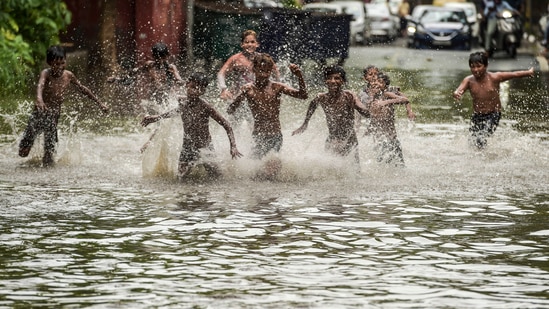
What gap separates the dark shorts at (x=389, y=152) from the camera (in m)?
12.7

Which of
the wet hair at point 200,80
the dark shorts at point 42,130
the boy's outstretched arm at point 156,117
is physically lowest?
the dark shorts at point 42,130

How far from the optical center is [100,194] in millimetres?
10867

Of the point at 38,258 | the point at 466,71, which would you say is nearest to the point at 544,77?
the point at 466,71

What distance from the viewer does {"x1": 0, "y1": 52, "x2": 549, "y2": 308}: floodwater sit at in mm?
7141

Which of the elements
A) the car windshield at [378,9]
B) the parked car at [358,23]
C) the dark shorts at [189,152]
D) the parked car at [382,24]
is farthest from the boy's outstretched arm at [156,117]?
the car windshield at [378,9]

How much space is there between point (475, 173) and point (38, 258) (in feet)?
17.3

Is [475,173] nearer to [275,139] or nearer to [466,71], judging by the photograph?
[275,139]

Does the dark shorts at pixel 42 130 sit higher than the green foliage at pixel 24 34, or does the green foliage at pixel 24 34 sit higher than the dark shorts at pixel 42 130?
the green foliage at pixel 24 34

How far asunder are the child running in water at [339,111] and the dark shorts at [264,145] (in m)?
0.41

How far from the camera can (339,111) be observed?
1248cm

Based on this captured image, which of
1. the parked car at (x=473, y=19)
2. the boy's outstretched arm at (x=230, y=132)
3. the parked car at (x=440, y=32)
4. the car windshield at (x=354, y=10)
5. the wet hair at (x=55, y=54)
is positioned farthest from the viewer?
the car windshield at (x=354, y=10)

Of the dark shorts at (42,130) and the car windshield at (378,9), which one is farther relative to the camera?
the car windshield at (378,9)

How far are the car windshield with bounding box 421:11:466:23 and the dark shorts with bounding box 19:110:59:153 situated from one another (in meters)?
30.6

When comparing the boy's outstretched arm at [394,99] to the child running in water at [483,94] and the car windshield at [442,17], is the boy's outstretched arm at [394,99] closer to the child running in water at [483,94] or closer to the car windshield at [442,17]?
the child running in water at [483,94]
